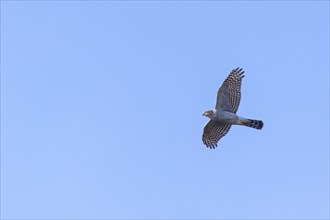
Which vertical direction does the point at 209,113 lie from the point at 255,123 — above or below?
above

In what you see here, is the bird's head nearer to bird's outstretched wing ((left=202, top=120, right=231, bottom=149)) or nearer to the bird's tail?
bird's outstretched wing ((left=202, top=120, right=231, bottom=149))

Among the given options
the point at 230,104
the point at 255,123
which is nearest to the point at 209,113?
the point at 230,104

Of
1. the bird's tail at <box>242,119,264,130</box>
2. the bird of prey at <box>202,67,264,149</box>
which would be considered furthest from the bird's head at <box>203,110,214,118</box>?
the bird's tail at <box>242,119,264,130</box>

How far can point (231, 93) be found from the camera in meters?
53.3

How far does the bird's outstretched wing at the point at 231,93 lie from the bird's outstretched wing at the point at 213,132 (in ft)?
5.20

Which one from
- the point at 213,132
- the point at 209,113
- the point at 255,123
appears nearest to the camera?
the point at 255,123

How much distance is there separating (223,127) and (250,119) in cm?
264

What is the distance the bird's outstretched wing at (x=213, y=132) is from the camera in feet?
180

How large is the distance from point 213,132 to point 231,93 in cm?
359

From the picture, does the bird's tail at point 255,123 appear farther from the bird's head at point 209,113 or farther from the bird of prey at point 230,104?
the bird's head at point 209,113

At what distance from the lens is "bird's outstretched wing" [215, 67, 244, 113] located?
5312cm

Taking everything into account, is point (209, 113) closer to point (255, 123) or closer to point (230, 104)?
point (230, 104)

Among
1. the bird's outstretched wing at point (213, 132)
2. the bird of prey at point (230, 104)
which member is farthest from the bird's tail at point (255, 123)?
the bird's outstretched wing at point (213, 132)

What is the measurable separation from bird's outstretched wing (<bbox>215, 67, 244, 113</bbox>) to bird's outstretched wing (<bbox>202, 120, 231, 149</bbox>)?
5.20 feet
